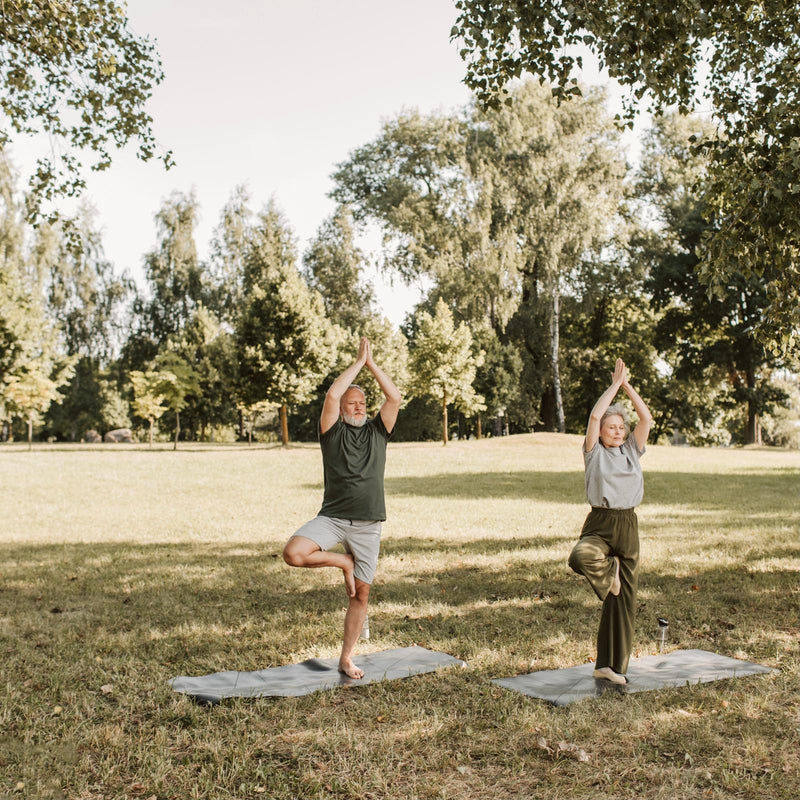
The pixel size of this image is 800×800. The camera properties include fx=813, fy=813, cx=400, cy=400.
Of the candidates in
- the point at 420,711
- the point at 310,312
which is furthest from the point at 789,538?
the point at 310,312

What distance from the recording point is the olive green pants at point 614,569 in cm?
592

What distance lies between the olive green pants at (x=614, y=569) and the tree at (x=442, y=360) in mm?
34891

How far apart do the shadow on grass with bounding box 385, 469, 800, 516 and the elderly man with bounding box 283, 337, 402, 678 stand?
13.2 meters

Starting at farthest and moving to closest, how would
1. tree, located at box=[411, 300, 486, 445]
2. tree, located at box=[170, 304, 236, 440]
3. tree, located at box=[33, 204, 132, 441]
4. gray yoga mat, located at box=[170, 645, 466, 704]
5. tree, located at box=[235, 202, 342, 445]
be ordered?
1. tree, located at box=[33, 204, 132, 441]
2. tree, located at box=[170, 304, 236, 440]
3. tree, located at box=[411, 300, 486, 445]
4. tree, located at box=[235, 202, 342, 445]
5. gray yoga mat, located at box=[170, 645, 466, 704]

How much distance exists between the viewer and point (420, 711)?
5.38 metres

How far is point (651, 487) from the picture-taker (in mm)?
22703

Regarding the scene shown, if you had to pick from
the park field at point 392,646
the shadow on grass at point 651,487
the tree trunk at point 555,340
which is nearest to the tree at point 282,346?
the tree trunk at point 555,340

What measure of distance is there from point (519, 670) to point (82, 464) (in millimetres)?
28856

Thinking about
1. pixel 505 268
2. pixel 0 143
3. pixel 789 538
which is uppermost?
pixel 505 268

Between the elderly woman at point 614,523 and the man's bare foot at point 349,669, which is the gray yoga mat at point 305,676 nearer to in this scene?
the man's bare foot at point 349,669

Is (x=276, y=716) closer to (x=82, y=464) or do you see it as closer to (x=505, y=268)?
(x=82, y=464)

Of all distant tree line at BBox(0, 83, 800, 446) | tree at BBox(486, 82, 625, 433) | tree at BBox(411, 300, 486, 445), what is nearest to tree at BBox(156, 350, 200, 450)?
distant tree line at BBox(0, 83, 800, 446)

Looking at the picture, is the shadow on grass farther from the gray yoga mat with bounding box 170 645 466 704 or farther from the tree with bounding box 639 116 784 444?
the tree with bounding box 639 116 784 444

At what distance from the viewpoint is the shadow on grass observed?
63.6 feet
